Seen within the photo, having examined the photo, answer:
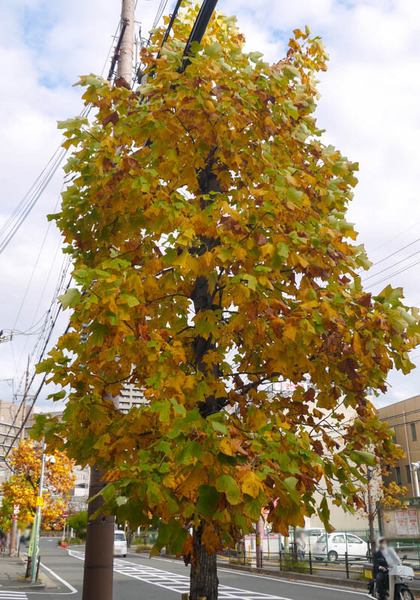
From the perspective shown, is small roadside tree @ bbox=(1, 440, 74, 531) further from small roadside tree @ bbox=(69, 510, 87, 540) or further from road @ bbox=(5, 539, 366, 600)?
small roadside tree @ bbox=(69, 510, 87, 540)

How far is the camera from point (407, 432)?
3991 centimetres

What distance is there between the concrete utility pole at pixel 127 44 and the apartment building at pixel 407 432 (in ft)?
118

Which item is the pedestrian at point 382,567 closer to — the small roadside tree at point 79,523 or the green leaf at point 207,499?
the green leaf at point 207,499

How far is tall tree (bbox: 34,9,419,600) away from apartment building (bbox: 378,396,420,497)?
3672cm

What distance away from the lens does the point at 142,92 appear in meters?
5.32

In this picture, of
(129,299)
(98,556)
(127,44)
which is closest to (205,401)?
(129,299)

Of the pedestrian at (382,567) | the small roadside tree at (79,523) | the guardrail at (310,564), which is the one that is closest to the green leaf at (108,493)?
the pedestrian at (382,567)

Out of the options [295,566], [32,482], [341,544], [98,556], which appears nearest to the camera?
[98,556]

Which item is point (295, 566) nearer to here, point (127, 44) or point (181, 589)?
point (181, 589)

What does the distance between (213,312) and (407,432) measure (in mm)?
39176

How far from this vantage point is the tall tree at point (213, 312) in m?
3.58

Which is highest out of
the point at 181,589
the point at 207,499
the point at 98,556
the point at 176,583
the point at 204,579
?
the point at 207,499

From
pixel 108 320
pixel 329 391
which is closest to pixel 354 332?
pixel 329 391

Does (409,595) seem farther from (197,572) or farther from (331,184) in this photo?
(331,184)
